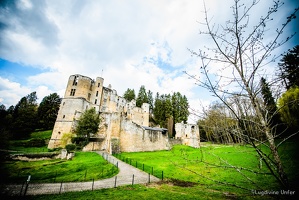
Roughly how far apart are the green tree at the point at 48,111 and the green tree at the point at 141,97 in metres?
31.8

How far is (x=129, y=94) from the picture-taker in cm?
6331

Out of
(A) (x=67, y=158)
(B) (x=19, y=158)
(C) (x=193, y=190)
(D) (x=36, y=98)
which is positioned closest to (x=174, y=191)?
(C) (x=193, y=190)

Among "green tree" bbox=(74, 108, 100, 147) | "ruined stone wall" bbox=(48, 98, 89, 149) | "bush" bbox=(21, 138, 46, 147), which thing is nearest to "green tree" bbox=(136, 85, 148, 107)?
"ruined stone wall" bbox=(48, 98, 89, 149)

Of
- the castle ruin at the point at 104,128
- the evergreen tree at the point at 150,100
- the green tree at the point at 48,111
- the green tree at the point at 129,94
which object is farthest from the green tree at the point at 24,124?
the evergreen tree at the point at 150,100

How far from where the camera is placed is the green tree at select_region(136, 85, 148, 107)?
6135 cm

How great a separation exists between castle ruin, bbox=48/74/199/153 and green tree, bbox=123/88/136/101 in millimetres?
19744

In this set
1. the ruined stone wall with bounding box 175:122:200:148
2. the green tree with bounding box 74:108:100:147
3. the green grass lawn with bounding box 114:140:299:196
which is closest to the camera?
the green grass lawn with bounding box 114:140:299:196

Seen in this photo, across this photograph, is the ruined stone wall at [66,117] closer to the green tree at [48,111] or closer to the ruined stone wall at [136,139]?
the ruined stone wall at [136,139]

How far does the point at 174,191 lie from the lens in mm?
8961

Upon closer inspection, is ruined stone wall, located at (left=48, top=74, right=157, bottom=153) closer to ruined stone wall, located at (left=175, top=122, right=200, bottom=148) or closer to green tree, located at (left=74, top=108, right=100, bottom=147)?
green tree, located at (left=74, top=108, right=100, bottom=147)

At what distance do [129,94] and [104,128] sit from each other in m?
34.2

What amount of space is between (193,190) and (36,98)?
229ft

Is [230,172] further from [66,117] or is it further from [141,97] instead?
[141,97]

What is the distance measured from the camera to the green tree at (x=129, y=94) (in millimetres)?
62641
